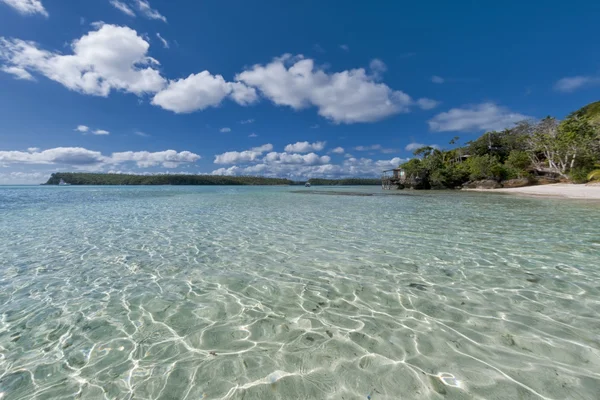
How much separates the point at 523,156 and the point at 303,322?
63.5 meters

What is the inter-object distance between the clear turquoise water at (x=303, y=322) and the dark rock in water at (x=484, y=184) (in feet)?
163

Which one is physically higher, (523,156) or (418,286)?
(523,156)

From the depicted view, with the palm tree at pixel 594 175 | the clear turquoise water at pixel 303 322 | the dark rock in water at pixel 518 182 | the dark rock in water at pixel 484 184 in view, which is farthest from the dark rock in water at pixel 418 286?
the dark rock in water at pixel 518 182

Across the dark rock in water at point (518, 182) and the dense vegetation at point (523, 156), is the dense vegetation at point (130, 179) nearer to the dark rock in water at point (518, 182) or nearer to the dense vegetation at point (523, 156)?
the dense vegetation at point (523, 156)

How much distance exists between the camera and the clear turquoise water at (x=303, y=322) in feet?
8.27

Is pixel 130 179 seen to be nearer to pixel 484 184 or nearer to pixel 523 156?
pixel 484 184

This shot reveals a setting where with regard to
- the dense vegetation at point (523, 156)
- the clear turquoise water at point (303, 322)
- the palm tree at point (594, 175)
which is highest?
the dense vegetation at point (523, 156)

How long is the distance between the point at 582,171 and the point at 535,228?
143ft

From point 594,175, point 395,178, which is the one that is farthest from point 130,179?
point 594,175

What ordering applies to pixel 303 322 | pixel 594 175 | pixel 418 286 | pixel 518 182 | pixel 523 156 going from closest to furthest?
pixel 303 322 < pixel 418 286 < pixel 594 175 < pixel 518 182 < pixel 523 156

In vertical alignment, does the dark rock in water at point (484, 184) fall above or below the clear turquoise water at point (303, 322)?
above

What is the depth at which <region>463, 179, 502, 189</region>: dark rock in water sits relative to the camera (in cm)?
4777

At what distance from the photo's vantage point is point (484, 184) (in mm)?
49438

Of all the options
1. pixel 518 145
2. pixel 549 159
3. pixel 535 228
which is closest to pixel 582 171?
pixel 549 159
